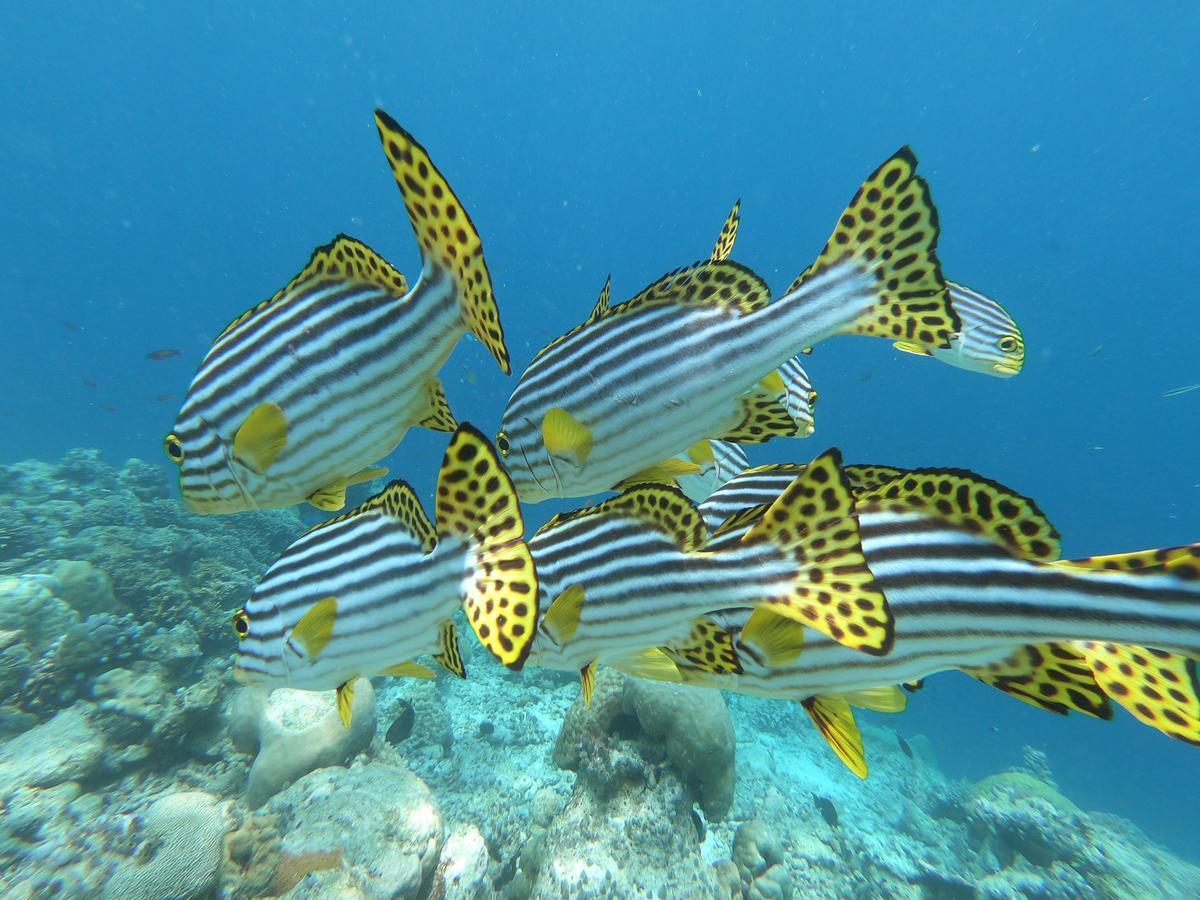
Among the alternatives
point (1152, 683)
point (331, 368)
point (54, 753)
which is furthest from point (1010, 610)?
point (54, 753)

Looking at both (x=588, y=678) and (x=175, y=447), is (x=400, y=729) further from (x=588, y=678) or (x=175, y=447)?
(x=175, y=447)

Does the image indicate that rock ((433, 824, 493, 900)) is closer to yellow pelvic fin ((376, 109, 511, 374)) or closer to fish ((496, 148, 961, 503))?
fish ((496, 148, 961, 503))

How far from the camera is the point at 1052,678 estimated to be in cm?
170

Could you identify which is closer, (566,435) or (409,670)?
(566,435)

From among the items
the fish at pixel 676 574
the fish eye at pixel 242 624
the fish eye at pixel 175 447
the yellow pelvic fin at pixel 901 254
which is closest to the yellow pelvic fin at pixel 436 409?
the fish at pixel 676 574

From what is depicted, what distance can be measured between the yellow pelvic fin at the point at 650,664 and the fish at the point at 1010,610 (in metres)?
0.36

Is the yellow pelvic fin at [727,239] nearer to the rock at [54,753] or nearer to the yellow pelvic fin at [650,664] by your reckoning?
the yellow pelvic fin at [650,664]

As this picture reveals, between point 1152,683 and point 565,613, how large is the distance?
1.79 metres

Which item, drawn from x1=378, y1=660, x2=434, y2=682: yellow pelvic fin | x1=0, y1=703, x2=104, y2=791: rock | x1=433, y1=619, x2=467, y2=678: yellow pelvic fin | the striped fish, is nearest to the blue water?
x1=0, y1=703, x2=104, y2=791: rock

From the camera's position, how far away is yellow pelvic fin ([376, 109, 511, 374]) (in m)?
1.82

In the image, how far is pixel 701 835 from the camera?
234 inches

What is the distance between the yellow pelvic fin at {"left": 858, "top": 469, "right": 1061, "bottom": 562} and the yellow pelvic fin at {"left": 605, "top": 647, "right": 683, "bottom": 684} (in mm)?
1102

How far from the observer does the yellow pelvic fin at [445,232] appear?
71.7 inches

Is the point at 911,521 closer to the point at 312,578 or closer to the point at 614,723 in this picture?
the point at 312,578
